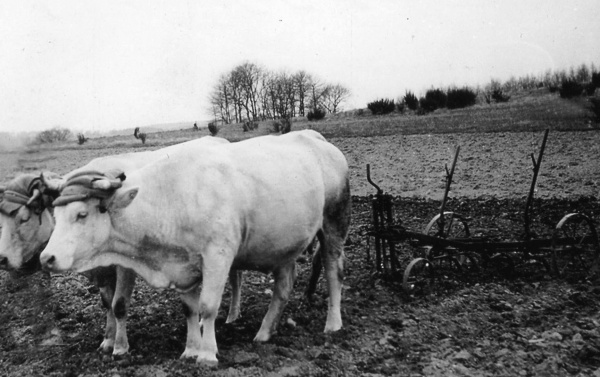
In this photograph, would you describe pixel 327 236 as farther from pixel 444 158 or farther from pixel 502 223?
pixel 444 158

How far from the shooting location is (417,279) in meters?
7.75

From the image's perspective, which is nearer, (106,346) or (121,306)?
(121,306)

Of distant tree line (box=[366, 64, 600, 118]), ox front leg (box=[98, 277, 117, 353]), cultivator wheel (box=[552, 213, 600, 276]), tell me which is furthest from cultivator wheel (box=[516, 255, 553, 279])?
distant tree line (box=[366, 64, 600, 118])

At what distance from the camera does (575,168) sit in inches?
645

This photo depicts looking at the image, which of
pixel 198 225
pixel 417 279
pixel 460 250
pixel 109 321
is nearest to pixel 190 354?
pixel 198 225

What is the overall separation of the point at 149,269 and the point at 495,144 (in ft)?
53.8

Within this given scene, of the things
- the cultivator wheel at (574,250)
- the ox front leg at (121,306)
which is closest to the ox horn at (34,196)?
the ox front leg at (121,306)

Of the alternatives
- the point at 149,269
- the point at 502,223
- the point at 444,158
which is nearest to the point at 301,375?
the point at 149,269

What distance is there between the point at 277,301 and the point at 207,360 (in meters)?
1.31

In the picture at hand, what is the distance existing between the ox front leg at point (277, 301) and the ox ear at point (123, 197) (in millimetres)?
1954

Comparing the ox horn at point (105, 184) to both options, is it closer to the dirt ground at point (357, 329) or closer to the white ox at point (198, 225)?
the white ox at point (198, 225)

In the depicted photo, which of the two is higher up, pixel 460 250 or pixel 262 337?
Answer: pixel 460 250

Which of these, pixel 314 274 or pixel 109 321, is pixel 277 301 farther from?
pixel 109 321

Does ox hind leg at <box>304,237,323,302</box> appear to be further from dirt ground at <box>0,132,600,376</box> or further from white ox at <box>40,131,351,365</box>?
white ox at <box>40,131,351,365</box>
